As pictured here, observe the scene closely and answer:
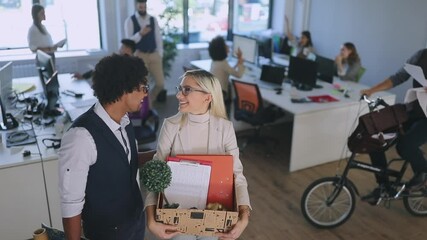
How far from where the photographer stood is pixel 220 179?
1.93m

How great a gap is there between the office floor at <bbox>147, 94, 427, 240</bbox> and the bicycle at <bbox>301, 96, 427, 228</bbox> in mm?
91

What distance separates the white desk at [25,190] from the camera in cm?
292

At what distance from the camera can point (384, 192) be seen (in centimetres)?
345

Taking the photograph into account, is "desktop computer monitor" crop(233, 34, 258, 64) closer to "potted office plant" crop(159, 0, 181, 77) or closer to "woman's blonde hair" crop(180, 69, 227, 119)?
"potted office plant" crop(159, 0, 181, 77)

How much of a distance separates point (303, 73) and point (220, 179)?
3.39m

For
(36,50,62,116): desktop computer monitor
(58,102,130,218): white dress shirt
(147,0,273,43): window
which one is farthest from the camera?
(147,0,273,43): window

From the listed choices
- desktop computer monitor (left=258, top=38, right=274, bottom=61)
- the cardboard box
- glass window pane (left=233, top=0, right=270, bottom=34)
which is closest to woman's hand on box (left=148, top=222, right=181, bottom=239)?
the cardboard box

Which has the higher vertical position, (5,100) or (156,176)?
(156,176)

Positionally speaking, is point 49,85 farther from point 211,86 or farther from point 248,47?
point 248,47

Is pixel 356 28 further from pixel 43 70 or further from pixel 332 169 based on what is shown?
pixel 43 70

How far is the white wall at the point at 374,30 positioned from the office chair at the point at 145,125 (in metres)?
3.83

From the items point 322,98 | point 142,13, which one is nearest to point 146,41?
point 142,13

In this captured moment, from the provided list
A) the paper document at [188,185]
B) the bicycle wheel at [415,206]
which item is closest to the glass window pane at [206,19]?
the bicycle wheel at [415,206]

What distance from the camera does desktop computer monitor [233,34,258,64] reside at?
5781mm
